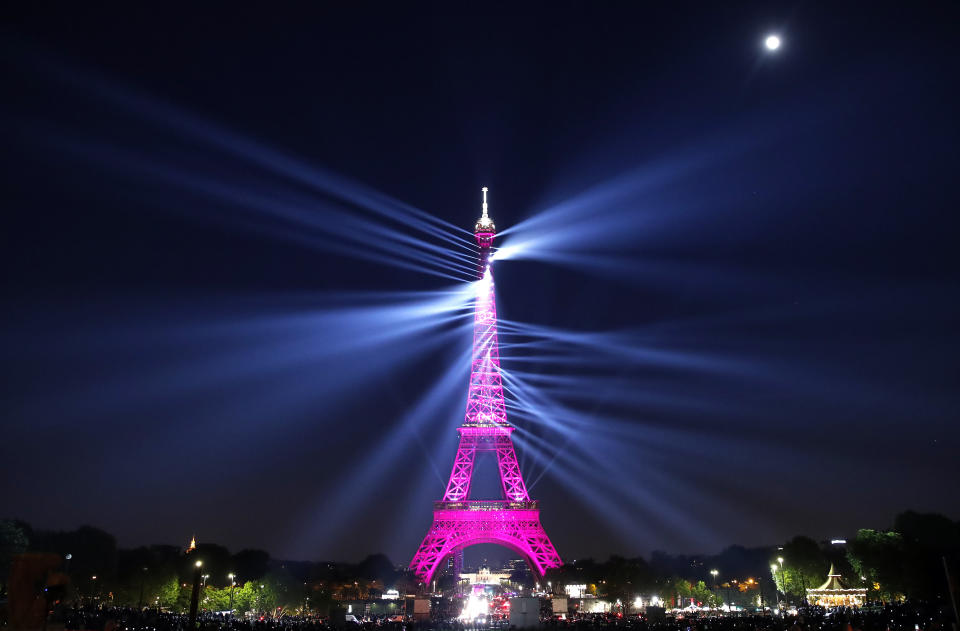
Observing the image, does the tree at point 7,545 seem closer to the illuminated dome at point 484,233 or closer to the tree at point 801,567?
the illuminated dome at point 484,233

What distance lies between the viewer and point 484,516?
6631cm

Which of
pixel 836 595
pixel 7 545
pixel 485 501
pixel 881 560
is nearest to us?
pixel 881 560

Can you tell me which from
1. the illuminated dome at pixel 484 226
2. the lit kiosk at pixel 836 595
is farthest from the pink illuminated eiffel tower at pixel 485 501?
the lit kiosk at pixel 836 595

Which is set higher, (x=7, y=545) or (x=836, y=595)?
(x=7, y=545)

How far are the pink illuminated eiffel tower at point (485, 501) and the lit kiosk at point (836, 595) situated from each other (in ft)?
80.7

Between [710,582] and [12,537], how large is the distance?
90289 mm

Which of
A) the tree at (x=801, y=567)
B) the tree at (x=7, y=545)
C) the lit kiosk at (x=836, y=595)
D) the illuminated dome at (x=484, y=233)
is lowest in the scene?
the lit kiosk at (x=836, y=595)

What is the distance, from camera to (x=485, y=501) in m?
67.9

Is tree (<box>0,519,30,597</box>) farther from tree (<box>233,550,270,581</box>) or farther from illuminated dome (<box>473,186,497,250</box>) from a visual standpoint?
illuminated dome (<box>473,186,497,250</box>)

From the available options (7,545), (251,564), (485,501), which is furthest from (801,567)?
(7,545)

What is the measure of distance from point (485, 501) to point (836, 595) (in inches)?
1348

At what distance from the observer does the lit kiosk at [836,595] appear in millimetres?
Result: 60678

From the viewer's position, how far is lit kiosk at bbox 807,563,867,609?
60.7m

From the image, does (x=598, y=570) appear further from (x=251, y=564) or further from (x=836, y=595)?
(x=251, y=564)
